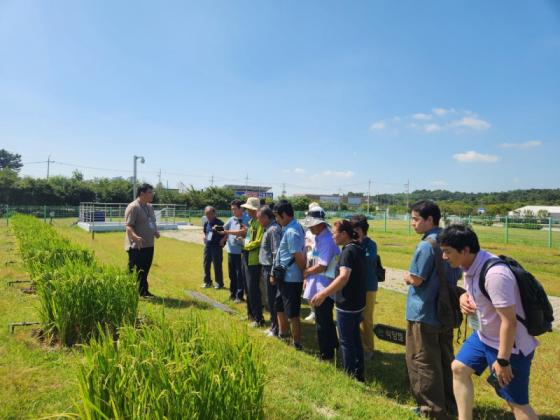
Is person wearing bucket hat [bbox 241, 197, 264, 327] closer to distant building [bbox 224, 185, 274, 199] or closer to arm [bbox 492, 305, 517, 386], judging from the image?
arm [bbox 492, 305, 517, 386]

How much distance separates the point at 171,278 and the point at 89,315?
16.0ft

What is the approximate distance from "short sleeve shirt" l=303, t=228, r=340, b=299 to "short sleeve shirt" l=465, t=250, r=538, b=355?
1.65m

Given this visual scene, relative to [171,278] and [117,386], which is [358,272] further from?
[171,278]

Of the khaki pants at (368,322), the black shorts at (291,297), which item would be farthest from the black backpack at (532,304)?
the black shorts at (291,297)

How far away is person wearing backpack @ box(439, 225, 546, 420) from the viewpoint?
2246 mm

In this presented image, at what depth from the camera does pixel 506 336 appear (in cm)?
223

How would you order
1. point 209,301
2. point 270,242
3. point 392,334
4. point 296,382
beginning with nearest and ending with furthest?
point 296,382
point 392,334
point 270,242
point 209,301

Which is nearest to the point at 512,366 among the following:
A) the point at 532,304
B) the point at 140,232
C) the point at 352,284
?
the point at 532,304

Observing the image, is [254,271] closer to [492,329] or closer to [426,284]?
[426,284]

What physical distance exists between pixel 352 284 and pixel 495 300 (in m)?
1.48

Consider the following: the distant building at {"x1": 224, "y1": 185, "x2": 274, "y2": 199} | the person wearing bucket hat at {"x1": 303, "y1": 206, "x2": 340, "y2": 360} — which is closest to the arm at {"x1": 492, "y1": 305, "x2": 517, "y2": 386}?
the person wearing bucket hat at {"x1": 303, "y1": 206, "x2": 340, "y2": 360}

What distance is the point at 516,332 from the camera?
7.63ft

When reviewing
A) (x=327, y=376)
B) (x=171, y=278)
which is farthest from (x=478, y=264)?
(x=171, y=278)

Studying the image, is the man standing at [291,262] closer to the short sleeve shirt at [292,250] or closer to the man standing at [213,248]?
the short sleeve shirt at [292,250]
